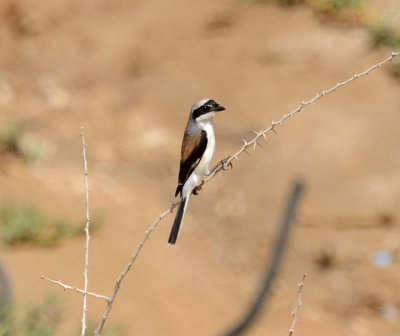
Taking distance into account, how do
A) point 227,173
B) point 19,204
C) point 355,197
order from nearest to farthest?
1. point 19,204
2. point 355,197
3. point 227,173

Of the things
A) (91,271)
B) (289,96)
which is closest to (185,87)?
(289,96)

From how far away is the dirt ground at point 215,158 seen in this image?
9.65 meters

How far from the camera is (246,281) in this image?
10.7 metres

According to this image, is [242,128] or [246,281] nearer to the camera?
[246,281]

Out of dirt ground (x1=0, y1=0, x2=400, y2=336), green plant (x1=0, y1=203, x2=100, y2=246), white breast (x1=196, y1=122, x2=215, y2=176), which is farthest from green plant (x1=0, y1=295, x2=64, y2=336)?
white breast (x1=196, y1=122, x2=215, y2=176)

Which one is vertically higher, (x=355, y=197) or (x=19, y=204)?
(x=355, y=197)

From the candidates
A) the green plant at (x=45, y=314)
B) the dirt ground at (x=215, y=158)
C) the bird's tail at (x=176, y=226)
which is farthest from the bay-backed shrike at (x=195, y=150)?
the dirt ground at (x=215, y=158)

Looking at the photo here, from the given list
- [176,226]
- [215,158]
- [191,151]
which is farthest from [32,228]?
[176,226]

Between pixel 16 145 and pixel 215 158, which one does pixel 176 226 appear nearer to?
pixel 215 158

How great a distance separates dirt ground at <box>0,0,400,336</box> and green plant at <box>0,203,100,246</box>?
0.16 m

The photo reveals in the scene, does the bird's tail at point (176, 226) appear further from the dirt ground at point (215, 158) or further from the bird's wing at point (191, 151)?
the dirt ground at point (215, 158)

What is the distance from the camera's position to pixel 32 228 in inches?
375

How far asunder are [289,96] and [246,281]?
360 cm

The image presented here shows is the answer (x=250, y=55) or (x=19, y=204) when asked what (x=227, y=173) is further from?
(x=19, y=204)
